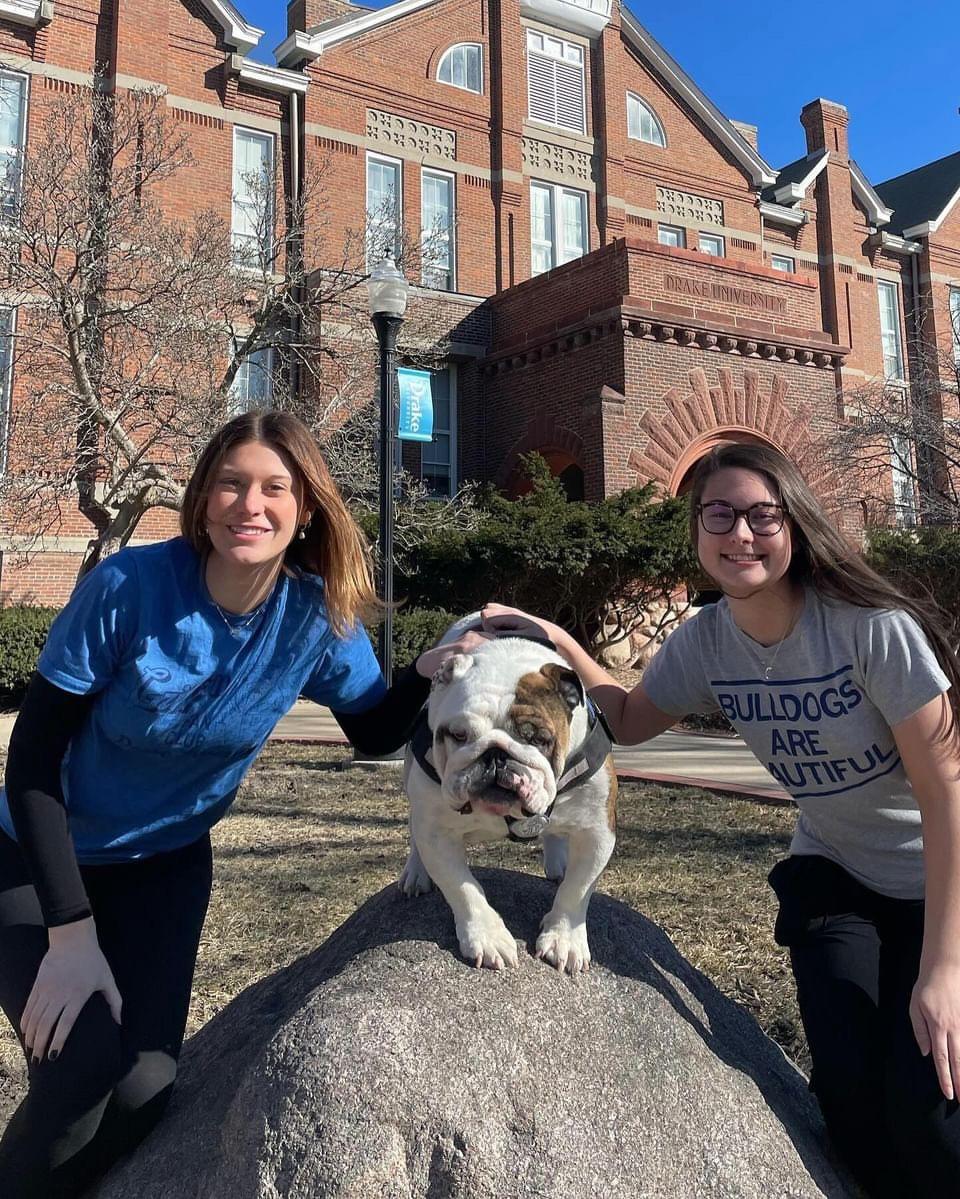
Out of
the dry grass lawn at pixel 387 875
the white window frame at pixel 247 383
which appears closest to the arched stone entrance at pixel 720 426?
the white window frame at pixel 247 383

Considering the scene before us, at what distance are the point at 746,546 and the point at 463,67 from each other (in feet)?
A: 71.7

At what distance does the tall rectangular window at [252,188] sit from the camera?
Answer: 16016 mm

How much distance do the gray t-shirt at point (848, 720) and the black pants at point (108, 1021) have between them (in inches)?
66.5

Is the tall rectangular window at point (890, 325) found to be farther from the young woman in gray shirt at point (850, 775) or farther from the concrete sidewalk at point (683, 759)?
the young woman in gray shirt at point (850, 775)

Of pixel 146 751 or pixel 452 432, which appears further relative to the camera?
pixel 452 432

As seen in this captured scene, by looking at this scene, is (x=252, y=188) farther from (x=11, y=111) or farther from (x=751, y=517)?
(x=751, y=517)

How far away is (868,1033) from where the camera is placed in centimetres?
232

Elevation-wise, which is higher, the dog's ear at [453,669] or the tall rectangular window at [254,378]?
the tall rectangular window at [254,378]

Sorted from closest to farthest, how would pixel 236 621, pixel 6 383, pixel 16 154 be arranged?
1. pixel 236 621
2. pixel 16 154
3. pixel 6 383

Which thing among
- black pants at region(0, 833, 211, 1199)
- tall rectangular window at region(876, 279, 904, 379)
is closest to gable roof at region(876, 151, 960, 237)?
tall rectangular window at region(876, 279, 904, 379)

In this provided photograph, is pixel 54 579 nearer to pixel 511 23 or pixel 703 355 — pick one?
pixel 703 355

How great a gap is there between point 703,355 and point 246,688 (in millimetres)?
14872

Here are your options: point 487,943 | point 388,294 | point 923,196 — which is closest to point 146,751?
point 487,943

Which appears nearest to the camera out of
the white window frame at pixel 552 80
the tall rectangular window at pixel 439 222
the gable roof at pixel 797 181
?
the tall rectangular window at pixel 439 222
